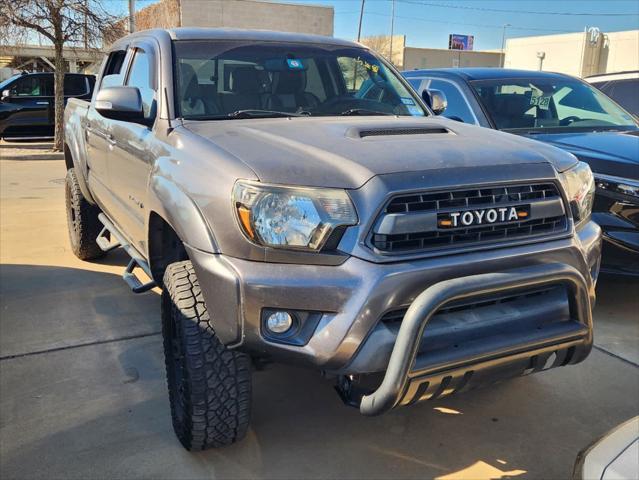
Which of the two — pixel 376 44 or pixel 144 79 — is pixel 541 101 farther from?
pixel 376 44

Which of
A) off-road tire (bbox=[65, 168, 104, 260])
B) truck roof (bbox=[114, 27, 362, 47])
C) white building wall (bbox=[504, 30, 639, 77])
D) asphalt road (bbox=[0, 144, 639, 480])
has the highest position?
white building wall (bbox=[504, 30, 639, 77])

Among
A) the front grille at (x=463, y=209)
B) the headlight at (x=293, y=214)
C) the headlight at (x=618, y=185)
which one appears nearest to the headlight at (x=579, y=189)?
the front grille at (x=463, y=209)

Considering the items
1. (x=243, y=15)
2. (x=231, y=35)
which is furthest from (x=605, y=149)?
(x=243, y=15)

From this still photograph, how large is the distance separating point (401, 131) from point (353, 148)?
446 millimetres

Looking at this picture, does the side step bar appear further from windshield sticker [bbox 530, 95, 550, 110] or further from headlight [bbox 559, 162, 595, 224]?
windshield sticker [bbox 530, 95, 550, 110]

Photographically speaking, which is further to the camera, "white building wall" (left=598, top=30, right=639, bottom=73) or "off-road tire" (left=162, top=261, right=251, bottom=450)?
"white building wall" (left=598, top=30, right=639, bottom=73)

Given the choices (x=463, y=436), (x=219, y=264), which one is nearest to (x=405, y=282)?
(x=219, y=264)

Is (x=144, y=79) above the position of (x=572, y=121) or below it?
above

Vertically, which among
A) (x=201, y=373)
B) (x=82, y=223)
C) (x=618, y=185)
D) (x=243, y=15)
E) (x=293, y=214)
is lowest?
(x=82, y=223)

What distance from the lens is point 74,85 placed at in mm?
15320

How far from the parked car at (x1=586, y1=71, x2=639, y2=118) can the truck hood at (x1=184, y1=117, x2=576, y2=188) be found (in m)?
5.71

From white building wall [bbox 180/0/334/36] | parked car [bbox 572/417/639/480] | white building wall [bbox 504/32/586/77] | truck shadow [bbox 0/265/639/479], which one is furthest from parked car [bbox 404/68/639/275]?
white building wall [bbox 504/32/586/77]

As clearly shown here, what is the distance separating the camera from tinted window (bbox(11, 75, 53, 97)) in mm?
14789

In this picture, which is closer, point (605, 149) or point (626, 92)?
point (605, 149)
